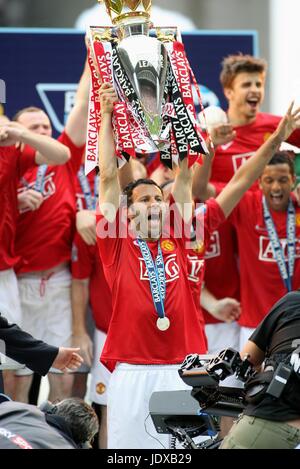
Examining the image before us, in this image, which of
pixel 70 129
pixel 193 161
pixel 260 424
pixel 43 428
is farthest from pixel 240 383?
pixel 70 129

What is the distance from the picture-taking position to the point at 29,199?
7.39m

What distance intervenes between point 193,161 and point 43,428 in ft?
7.28

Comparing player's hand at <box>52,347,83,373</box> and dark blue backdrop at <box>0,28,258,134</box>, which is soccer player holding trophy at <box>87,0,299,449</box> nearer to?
player's hand at <box>52,347,83,373</box>

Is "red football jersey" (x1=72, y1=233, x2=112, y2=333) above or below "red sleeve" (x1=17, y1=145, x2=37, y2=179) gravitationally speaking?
below

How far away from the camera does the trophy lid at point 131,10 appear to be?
6250 millimetres

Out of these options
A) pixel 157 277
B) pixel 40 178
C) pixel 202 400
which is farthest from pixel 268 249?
pixel 202 400

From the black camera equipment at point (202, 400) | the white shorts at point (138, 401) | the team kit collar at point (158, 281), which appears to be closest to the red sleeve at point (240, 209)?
the team kit collar at point (158, 281)

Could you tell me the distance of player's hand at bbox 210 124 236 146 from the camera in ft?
23.8

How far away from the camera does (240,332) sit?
7.81 metres

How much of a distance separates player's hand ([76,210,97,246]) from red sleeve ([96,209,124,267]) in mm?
904

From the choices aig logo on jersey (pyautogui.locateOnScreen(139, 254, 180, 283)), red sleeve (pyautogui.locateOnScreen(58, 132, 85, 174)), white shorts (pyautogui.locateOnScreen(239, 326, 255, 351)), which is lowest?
white shorts (pyautogui.locateOnScreen(239, 326, 255, 351))

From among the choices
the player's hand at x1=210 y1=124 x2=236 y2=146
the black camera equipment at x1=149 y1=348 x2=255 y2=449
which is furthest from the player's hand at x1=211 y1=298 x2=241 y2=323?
the black camera equipment at x1=149 y1=348 x2=255 y2=449

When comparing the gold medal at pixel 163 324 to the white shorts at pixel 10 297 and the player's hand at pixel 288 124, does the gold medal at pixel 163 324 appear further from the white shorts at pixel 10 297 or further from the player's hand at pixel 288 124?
the player's hand at pixel 288 124

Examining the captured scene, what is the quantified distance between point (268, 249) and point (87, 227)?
117 cm
